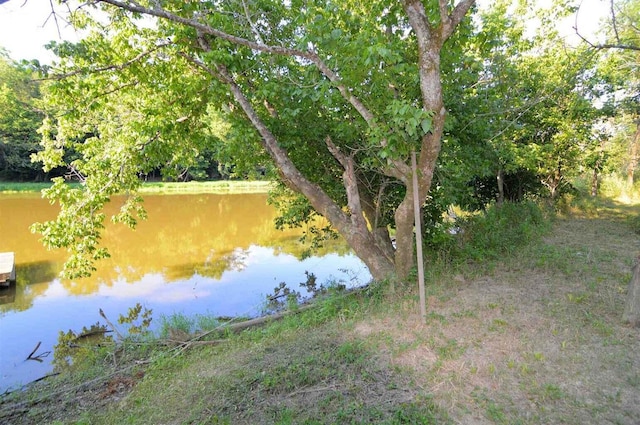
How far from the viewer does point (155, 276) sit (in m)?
10.8

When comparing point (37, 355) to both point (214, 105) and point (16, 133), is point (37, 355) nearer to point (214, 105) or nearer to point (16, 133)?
point (214, 105)

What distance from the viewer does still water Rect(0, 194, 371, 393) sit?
774cm

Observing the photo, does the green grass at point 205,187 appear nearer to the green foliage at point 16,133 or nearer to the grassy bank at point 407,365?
the green foliage at point 16,133

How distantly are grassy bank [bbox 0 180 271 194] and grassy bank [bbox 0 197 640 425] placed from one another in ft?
87.4

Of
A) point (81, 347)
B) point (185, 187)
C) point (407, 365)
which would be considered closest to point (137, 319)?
point (81, 347)

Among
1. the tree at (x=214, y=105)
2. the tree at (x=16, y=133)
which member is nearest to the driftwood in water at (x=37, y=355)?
the tree at (x=214, y=105)

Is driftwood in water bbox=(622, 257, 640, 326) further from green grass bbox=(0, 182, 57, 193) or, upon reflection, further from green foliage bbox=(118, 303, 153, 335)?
green grass bbox=(0, 182, 57, 193)

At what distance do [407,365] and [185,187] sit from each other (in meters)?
37.1

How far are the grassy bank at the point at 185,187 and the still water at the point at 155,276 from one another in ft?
52.3

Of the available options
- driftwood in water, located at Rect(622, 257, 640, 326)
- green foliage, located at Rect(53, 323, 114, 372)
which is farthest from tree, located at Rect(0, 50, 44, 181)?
driftwood in water, located at Rect(622, 257, 640, 326)

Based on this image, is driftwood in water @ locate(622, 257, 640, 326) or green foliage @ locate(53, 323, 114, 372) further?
green foliage @ locate(53, 323, 114, 372)

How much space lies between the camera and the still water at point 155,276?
774 cm

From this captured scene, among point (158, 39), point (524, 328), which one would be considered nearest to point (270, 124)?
point (158, 39)

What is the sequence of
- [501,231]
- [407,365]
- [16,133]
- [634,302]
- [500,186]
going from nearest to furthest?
[407,365]
[634,302]
[501,231]
[500,186]
[16,133]
